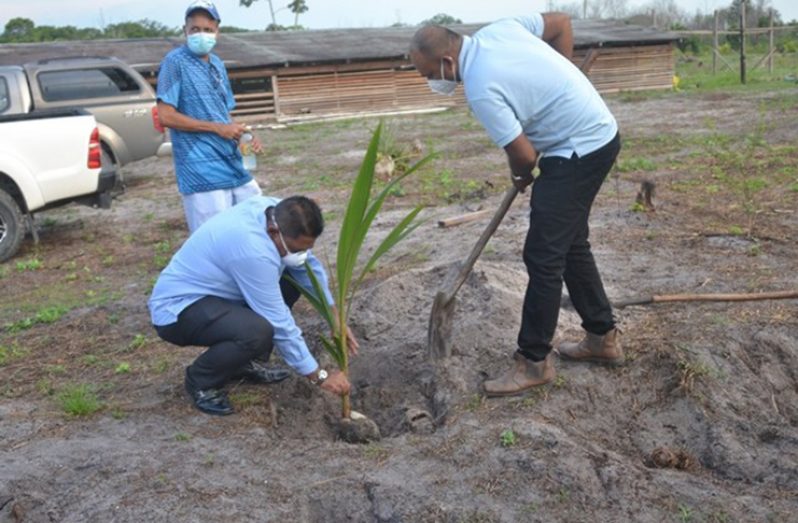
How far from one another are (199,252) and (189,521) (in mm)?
1350

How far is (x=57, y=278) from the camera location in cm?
762

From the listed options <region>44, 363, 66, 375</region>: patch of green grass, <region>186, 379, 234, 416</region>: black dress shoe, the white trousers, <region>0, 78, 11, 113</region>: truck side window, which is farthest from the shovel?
<region>0, 78, 11, 113</region>: truck side window

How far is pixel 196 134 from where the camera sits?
5129mm

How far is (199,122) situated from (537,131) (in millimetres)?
2186

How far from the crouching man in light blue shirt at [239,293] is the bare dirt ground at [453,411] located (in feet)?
1.04

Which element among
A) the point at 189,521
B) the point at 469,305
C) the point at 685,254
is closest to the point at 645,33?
the point at 685,254

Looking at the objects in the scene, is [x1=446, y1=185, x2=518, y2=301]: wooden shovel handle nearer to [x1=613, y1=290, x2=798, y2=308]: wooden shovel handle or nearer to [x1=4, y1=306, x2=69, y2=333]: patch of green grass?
[x1=613, y1=290, x2=798, y2=308]: wooden shovel handle

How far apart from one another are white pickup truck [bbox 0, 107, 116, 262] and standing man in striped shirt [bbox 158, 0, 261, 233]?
3769 millimetres

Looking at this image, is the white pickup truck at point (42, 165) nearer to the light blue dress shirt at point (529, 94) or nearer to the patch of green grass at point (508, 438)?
the light blue dress shirt at point (529, 94)

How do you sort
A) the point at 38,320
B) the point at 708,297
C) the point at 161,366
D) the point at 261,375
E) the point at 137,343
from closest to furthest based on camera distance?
1. the point at 261,375
2. the point at 161,366
3. the point at 708,297
4. the point at 137,343
5. the point at 38,320

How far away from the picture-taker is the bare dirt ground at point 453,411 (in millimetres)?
3387

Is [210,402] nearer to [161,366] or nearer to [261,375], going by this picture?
[261,375]

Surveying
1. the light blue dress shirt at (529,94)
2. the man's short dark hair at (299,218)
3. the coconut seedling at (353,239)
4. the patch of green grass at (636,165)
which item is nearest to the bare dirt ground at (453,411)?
the coconut seedling at (353,239)

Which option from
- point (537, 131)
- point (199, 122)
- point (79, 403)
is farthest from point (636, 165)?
point (79, 403)
